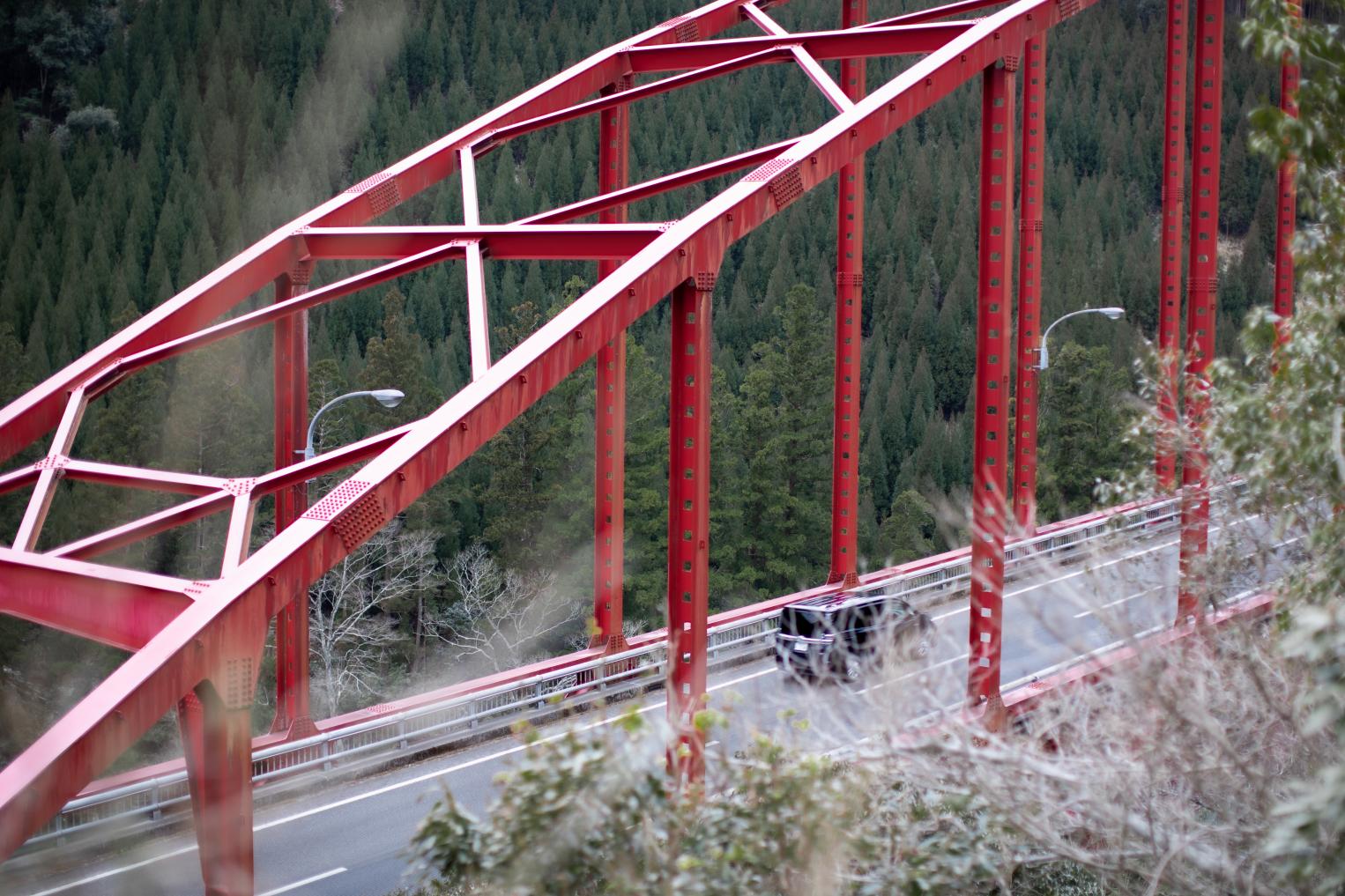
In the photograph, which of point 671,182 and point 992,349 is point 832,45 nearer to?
point 671,182

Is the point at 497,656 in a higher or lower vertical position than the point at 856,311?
lower

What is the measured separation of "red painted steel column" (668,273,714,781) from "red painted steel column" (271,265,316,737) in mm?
3826

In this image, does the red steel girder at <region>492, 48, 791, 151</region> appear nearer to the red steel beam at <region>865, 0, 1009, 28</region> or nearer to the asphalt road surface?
the red steel beam at <region>865, 0, 1009, 28</region>

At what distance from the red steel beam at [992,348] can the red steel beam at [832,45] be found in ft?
2.25

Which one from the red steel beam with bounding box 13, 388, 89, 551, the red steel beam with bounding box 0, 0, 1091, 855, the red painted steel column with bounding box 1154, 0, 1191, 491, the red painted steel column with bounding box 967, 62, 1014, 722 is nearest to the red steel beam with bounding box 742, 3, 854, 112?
the red steel beam with bounding box 0, 0, 1091, 855

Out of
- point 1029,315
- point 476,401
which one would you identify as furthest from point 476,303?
point 1029,315

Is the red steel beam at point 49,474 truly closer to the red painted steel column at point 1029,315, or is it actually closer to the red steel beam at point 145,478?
the red steel beam at point 145,478

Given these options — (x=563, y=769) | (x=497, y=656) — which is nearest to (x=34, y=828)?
(x=563, y=769)

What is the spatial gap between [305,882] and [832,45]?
8.92 meters

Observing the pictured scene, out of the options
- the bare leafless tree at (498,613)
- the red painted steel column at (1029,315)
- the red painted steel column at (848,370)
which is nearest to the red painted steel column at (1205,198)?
the red painted steel column at (1029,315)

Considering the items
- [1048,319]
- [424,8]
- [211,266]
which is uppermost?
[424,8]

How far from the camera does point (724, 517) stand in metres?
38.9

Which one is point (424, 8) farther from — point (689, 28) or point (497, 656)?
point (689, 28)

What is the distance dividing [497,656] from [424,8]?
6684 centimetres
